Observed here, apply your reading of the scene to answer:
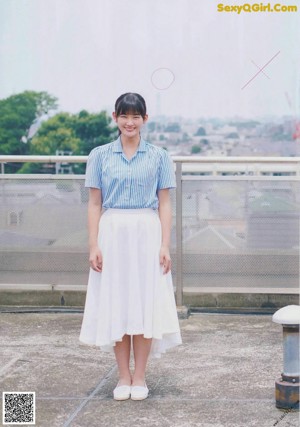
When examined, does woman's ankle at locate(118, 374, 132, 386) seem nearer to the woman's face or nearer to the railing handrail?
the woman's face

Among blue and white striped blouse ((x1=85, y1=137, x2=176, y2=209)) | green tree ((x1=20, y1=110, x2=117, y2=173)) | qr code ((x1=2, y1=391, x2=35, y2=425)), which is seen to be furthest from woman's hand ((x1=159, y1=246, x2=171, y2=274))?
green tree ((x1=20, y1=110, x2=117, y2=173))

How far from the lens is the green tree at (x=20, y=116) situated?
2397 inches

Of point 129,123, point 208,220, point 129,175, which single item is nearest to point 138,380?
point 129,175

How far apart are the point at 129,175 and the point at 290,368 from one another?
48.2 inches

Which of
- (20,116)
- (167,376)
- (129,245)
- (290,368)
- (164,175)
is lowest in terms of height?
(167,376)

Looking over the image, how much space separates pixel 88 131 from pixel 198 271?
60.0 meters

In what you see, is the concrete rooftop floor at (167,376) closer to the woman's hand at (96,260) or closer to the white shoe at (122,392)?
the white shoe at (122,392)

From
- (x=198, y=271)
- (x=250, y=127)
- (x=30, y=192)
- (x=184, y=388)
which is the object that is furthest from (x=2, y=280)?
(x=250, y=127)

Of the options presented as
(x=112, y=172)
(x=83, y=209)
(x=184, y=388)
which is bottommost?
(x=184, y=388)

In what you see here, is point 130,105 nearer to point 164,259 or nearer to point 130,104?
point 130,104

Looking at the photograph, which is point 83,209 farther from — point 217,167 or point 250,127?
point 250,127

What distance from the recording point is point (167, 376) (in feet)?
15.0

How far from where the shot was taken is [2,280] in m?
6.63

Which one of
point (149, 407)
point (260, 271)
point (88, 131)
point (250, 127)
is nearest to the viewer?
point (149, 407)
